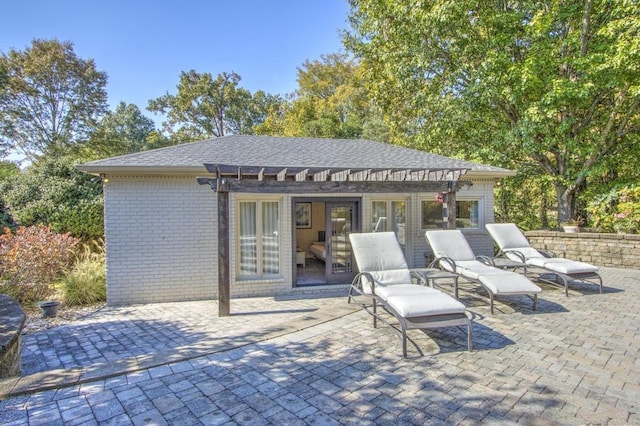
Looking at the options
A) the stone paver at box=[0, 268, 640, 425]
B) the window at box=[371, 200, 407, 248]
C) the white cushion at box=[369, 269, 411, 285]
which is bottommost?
the stone paver at box=[0, 268, 640, 425]

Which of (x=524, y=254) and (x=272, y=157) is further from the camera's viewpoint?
(x=272, y=157)

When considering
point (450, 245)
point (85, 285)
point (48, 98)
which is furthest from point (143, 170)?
point (48, 98)

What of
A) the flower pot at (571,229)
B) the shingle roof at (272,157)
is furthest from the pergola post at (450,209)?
the flower pot at (571,229)

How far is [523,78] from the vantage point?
1215 centimetres

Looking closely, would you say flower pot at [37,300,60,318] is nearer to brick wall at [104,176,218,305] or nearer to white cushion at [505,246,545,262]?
brick wall at [104,176,218,305]

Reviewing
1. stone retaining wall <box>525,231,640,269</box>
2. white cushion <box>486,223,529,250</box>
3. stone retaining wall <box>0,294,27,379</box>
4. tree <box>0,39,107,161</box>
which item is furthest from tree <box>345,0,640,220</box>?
tree <box>0,39,107,161</box>

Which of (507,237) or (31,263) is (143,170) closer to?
(31,263)

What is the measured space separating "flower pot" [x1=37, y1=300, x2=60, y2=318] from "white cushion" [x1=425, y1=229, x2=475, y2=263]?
8.65 m

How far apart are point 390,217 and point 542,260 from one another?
4.05m

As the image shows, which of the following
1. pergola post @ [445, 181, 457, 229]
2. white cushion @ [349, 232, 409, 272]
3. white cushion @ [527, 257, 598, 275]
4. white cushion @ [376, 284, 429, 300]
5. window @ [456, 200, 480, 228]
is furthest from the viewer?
window @ [456, 200, 480, 228]

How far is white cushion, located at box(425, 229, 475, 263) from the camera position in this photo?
26.0ft

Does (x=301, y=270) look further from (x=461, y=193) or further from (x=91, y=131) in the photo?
(x=91, y=131)

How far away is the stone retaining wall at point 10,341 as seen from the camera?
159 inches

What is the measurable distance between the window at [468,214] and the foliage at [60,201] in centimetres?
1311
